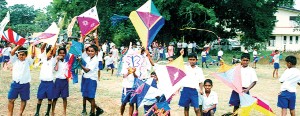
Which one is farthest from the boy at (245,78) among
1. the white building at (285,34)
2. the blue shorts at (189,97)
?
the white building at (285,34)

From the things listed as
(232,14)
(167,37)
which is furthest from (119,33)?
(232,14)

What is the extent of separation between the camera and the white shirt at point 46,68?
688 centimetres

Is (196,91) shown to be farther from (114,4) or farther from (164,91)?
(114,4)

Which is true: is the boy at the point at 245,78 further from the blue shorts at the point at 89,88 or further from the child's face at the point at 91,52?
the child's face at the point at 91,52

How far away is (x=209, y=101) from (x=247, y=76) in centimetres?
96

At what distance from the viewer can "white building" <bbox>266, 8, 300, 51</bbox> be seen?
48156mm

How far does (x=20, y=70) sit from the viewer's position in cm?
663

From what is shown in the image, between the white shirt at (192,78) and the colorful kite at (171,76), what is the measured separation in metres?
0.43

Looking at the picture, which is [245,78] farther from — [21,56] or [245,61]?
[21,56]

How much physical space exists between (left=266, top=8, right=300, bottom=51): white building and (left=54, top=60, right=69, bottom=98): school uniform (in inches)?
1738

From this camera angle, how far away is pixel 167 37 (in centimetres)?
2958

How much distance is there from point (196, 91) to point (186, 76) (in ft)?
1.30

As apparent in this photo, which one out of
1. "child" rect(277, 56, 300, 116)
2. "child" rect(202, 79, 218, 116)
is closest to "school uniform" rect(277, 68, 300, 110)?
"child" rect(277, 56, 300, 116)

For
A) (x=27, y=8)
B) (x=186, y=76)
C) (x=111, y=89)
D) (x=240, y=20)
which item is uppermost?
(x=27, y=8)
